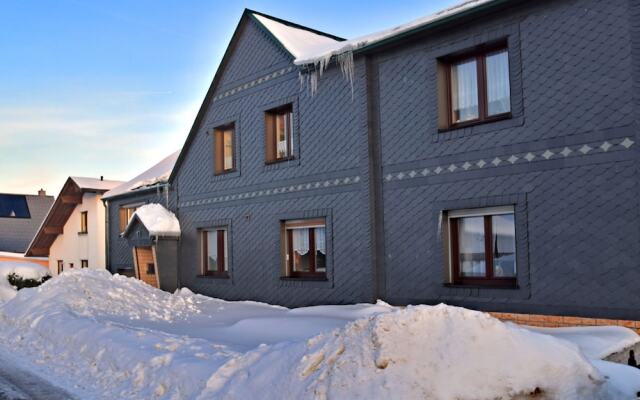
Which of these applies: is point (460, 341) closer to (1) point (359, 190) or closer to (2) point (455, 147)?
(2) point (455, 147)

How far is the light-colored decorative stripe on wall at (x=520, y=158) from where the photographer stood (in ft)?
30.6

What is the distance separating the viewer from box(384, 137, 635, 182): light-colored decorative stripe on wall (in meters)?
9.31

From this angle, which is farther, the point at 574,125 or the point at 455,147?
the point at 455,147

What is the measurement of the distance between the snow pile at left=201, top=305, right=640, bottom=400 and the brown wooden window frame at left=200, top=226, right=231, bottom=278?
35.9 feet

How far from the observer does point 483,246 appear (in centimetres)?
1106

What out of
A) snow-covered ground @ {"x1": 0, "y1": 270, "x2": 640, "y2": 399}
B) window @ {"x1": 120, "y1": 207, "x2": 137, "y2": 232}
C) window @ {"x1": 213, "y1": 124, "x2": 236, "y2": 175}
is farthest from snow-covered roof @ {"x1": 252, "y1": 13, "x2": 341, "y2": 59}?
window @ {"x1": 120, "y1": 207, "x2": 137, "y2": 232}

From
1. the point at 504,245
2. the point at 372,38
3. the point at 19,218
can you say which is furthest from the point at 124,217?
the point at 19,218

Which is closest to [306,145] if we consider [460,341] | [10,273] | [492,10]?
[492,10]

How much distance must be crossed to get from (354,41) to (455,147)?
3648 mm

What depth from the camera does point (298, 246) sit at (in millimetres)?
15203

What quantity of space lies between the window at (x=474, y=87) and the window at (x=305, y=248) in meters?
4.21

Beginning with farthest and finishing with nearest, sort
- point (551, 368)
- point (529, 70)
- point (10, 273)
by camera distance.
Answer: point (10, 273)
point (529, 70)
point (551, 368)

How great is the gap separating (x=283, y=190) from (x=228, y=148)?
3558 mm

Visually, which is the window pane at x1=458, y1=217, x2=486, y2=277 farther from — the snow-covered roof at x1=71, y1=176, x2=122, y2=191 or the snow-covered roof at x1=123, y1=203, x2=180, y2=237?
the snow-covered roof at x1=71, y1=176, x2=122, y2=191
